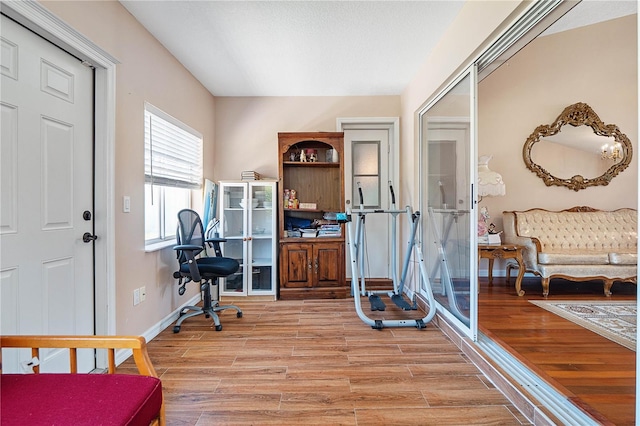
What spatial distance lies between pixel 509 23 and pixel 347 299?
2.94m

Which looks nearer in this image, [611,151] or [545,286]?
[545,286]

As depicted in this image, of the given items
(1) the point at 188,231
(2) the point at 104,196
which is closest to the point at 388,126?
(1) the point at 188,231

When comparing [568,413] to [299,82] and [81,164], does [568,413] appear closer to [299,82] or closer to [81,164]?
[81,164]

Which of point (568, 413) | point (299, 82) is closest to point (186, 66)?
point (299, 82)

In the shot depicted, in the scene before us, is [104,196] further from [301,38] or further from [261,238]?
[301,38]

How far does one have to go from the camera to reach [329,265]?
11.6 feet

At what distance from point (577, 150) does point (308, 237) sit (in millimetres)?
3862

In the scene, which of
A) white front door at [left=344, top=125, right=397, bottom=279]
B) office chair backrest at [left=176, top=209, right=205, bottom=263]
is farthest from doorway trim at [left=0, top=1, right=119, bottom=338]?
white front door at [left=344, top=125, right=397, bottom=279]

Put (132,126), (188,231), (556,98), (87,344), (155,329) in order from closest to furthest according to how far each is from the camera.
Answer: (87,344) → (132,126) → (155,329) → (188,231) → (556,98)

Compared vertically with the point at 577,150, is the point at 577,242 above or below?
below

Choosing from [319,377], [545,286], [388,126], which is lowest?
[319,377]

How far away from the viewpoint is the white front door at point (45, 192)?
1.40m

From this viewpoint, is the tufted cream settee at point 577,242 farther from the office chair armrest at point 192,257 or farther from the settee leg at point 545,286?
the office chair armrest at point 192,257

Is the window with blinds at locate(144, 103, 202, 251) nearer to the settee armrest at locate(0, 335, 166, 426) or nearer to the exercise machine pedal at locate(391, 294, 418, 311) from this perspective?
the settee armrest at locate(0, 335, 166, 426)
